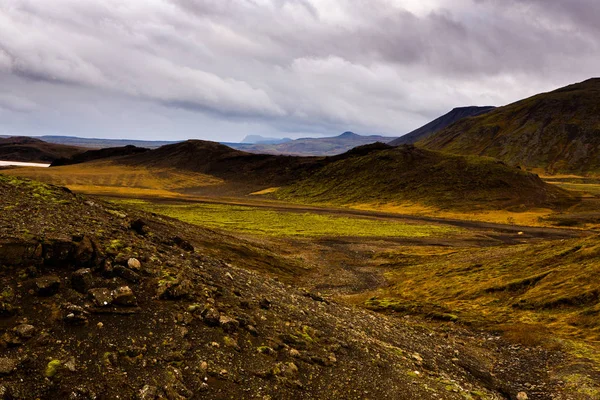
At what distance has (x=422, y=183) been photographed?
137m

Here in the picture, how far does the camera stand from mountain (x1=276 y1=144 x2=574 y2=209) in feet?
395

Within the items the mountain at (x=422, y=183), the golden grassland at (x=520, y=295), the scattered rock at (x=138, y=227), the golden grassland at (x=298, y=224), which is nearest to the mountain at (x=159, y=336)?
the scattered rock at (x=138, y=227)

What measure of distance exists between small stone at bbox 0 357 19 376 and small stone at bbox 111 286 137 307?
291 centimetres

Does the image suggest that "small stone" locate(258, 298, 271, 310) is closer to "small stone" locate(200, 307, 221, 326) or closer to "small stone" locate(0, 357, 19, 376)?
"small stone" locate(200, 307, 221, 326)

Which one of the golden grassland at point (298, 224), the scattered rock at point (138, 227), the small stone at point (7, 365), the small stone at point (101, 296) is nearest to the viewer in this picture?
the small stone at point (7, 365)

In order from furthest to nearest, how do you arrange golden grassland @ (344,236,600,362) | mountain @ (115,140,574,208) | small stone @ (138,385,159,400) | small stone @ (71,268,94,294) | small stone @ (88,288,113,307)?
1. mountain @ (115,140,574,208)
2. golden grassland @ (344,236,600,362)
3. small stone @ (71,268,94,294)
4. small stone @ (88,288,113,307)
5. small stone @ (138,385,159,400)

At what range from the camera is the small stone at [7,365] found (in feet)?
24.5

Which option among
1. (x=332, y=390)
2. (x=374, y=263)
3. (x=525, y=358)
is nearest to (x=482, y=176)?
(x=374, y=263)

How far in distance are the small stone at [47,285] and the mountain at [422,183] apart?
11983 cm

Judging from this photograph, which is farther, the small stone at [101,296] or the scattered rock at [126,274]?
the scattered rock at [126,274]

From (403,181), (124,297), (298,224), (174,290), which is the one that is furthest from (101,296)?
(403,181)

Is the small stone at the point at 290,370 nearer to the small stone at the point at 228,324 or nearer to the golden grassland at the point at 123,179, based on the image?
the small stone at the point at 228,324

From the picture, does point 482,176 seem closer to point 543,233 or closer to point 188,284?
point 543,233

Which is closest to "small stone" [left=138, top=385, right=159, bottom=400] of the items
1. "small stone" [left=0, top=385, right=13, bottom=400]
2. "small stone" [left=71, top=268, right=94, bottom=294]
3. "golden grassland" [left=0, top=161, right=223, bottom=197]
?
"small stone" [left=0, top=385, right=13, bottom=400]
